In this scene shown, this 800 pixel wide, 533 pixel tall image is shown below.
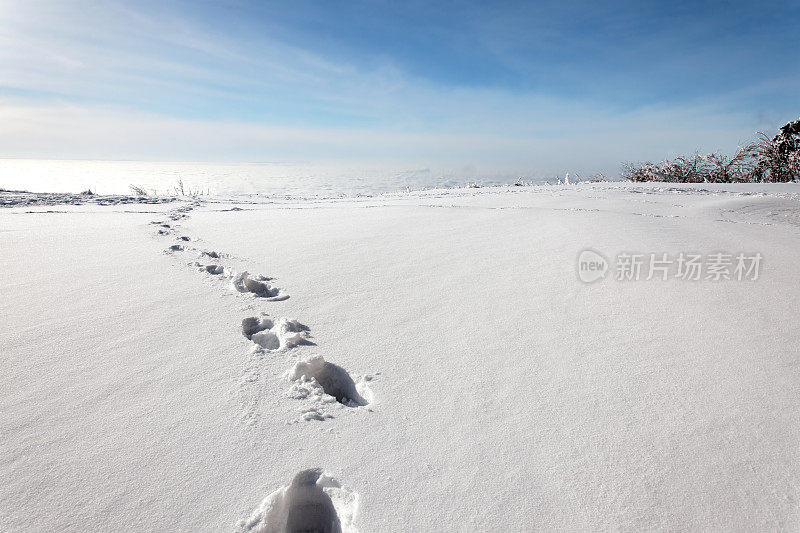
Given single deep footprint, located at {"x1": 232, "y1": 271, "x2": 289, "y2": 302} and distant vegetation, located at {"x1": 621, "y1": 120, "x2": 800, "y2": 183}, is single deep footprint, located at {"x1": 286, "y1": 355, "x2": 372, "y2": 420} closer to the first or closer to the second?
single deep footprint, located at {"x1": 232, "y1": 271, "x2": 289, "y2": 302}

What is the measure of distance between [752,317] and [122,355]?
6.58 ft

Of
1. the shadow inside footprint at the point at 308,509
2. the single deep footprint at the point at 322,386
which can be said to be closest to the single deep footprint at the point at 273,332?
the single deep footprint at the point at 322,386

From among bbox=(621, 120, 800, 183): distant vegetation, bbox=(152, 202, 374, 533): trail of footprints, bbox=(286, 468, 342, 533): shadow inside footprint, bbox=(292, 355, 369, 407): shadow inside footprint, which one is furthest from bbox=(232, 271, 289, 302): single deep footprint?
bbox=(621, 120, 800, 183): distant vegetation

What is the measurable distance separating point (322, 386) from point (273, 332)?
345 mm

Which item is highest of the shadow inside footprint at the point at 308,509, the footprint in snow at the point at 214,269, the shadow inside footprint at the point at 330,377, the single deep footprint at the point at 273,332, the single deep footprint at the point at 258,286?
the footprint in snow at the point at 214,269

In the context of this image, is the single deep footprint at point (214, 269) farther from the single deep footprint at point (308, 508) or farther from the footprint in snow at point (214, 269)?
the single deep footprint at point (308, 508)

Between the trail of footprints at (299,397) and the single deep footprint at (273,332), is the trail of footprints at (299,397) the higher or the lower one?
the lower one

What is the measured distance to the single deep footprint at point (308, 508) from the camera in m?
0.72

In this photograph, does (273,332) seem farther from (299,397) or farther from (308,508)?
(308,508)

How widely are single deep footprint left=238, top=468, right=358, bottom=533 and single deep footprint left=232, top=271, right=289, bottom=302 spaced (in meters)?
0.99

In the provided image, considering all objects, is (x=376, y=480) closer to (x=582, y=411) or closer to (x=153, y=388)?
(x=582, y=411)

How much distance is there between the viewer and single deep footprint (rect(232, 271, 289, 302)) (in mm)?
1745

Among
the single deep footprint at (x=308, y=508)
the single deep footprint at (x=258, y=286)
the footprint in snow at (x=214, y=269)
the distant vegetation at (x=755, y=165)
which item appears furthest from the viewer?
the distant vegetation at (x=755, y=165)

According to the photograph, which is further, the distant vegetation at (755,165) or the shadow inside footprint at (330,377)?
the distant vegetation at (755,165)
